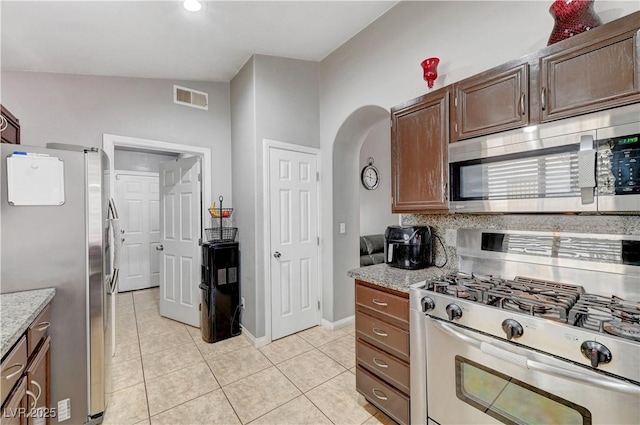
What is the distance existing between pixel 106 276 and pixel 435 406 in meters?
2.16

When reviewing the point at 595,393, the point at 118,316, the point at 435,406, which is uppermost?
the point at 595,393

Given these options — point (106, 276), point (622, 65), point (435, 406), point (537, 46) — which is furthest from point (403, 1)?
point (106, 276)

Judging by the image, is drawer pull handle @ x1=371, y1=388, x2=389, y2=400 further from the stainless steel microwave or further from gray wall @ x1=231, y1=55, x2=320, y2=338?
gray wall @ x1=231, y1=55, x2=320, y2=338

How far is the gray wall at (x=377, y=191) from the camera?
4.90 m

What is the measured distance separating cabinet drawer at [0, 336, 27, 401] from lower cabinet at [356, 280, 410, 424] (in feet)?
5.52

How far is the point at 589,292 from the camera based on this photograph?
1382 millimetres

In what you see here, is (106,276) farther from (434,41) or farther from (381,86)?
(434,41)

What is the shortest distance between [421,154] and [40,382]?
250 centimetres

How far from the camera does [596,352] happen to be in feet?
3.13

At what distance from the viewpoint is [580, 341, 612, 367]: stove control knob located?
944mm

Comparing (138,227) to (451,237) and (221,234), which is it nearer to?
(221,234)

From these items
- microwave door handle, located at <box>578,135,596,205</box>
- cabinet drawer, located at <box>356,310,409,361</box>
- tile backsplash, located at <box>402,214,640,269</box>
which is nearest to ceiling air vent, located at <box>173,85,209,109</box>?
tile backsplash, located at <box>402,214,640,269</box>

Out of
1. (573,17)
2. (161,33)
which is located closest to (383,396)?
(573,17)

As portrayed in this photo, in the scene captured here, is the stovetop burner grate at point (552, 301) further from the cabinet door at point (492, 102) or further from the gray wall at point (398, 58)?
the gray wall at point (398, 58)
